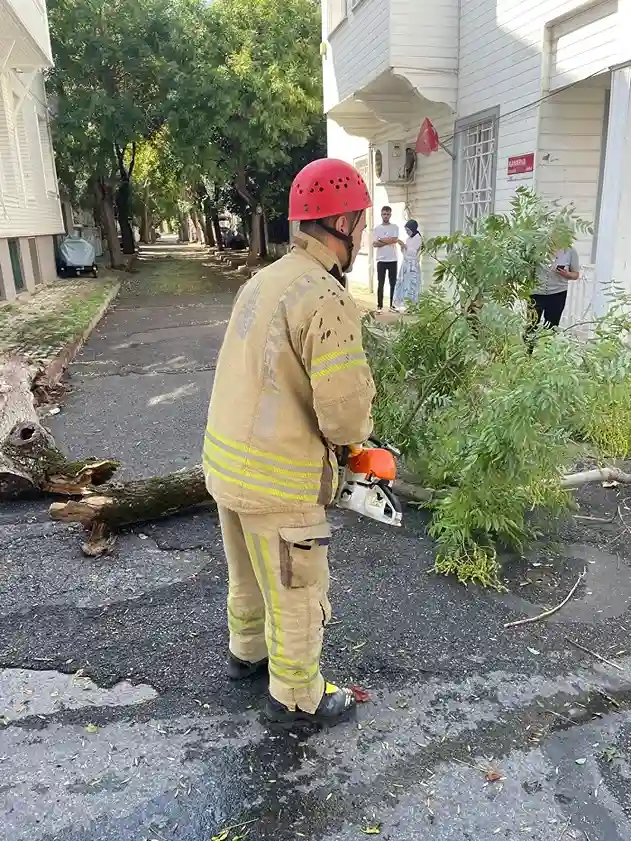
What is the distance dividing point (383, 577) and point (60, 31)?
19.9 m

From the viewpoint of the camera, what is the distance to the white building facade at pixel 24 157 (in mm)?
12789

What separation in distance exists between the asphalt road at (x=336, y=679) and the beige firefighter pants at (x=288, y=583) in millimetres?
244

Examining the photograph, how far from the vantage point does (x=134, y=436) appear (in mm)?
5859

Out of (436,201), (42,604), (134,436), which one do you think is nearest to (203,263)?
(436,201)

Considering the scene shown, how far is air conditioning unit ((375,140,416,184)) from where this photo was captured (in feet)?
38.8

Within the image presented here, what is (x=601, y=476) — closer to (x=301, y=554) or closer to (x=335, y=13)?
(x=301, y=554)

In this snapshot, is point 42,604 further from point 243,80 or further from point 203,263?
point 203,263

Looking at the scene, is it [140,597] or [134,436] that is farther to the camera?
[134,436]

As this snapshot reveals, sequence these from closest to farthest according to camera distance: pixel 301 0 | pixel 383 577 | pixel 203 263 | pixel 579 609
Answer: pixel 579 609, pixel 383 577, pixel 301 0, pixel 203 263

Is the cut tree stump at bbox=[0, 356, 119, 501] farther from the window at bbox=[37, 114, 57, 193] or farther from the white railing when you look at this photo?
the window at bbox=[37, 114, 57, 193]

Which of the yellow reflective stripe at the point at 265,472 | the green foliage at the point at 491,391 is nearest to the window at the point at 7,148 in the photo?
the green foliage at the point at 491,391

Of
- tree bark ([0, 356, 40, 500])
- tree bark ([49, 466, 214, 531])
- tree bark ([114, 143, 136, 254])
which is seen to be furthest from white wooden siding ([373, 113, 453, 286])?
tree bark ([114, 143, 136, 254])


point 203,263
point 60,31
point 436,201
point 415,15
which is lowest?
point 203,263

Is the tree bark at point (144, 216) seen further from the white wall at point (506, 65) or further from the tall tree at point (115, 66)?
the white wall at point (506, 65)
